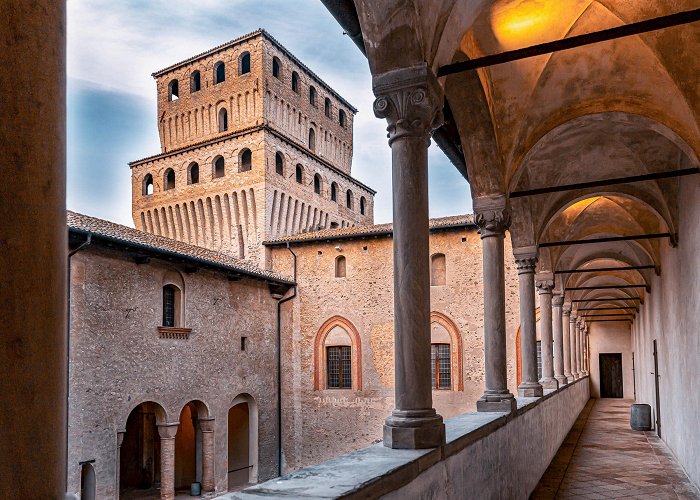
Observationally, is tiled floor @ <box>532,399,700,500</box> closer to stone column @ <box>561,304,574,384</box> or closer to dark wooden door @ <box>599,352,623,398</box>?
stone column @ <box>561,304,574,384</box>

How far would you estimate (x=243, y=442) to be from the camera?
21.8 metres

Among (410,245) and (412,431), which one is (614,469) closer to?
(412,431)

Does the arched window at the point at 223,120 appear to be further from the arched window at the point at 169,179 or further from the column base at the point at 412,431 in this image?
the column base at the point at 412,431

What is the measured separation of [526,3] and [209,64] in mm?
28339

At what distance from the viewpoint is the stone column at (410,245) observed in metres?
4.19

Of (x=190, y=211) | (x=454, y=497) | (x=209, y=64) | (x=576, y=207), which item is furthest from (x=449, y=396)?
(x=209, y=64)

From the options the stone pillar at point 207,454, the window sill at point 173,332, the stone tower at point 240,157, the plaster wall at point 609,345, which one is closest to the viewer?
the window sill at point 173,332

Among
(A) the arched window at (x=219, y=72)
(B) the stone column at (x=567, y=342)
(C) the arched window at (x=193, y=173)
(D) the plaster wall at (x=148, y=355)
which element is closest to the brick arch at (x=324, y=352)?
(D) the plaster wall at (x=148, y=355)

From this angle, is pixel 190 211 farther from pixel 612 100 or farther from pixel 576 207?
pixel 612 100

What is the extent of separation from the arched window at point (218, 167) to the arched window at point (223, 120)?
2026 mm

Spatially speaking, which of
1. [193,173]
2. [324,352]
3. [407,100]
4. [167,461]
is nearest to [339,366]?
[324,352]

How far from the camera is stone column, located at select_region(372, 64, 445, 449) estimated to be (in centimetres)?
419

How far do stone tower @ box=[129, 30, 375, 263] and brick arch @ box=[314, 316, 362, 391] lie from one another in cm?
491

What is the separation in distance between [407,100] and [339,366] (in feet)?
65.8
